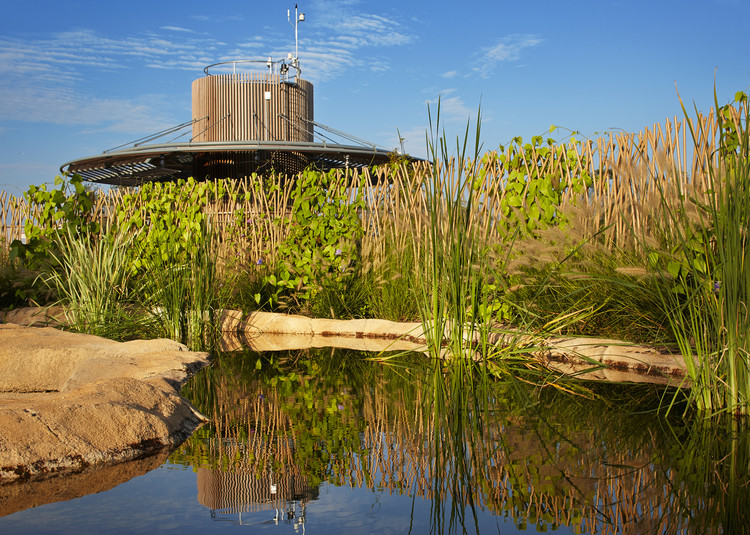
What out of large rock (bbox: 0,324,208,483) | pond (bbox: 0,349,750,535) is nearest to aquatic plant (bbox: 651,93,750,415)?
pond (bbox: 0,349,750,535)

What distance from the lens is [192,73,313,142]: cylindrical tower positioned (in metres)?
17.4

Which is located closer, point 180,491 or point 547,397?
point 180,491

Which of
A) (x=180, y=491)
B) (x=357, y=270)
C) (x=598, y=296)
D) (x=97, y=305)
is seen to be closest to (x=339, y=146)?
(x=357, y=270)

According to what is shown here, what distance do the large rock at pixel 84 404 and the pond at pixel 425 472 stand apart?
0.10 meters

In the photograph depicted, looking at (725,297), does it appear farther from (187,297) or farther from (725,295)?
(187,297)

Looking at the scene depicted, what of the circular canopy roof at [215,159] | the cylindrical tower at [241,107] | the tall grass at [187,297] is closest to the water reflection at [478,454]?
the tall grass at [187,297]

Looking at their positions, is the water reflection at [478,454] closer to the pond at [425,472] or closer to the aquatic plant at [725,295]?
the pond at [425,472]

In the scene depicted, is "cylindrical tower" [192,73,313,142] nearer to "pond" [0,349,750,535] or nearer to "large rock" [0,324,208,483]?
"large rock" [0,324,208,483]

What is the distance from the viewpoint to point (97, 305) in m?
4.80

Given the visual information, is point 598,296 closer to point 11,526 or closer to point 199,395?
point 199,395

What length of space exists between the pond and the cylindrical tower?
15.4 meters

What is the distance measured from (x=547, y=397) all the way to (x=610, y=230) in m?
1.90

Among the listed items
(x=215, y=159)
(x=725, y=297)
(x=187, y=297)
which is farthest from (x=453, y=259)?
(x=215, y=159)

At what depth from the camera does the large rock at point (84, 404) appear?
189 cm
